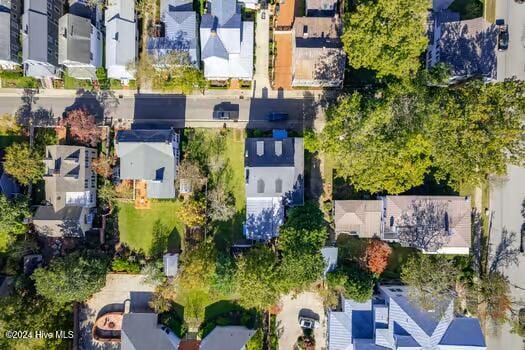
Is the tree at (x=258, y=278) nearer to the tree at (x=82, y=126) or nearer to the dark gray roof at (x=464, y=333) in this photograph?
the dark gray roof at (x=464, y=333)

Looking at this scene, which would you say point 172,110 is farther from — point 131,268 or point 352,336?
point 352,336

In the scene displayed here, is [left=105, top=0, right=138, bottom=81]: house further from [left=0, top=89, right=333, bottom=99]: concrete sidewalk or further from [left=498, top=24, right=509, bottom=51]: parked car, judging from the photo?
[left=498, top=24, right=509, bottom=51]: parked car

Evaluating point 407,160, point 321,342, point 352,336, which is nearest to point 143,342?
point 321,342

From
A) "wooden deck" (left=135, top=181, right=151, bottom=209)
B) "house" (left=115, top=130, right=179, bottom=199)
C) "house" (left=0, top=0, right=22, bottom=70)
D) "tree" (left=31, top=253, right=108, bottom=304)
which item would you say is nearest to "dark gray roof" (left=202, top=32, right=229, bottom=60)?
"house" (left=115, top=130, right=179, bottom=199)

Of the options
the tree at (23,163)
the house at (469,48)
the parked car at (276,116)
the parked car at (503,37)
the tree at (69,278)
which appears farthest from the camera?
the parked car at (503,37)

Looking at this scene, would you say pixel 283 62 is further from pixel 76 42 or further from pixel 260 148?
pixel 76 42

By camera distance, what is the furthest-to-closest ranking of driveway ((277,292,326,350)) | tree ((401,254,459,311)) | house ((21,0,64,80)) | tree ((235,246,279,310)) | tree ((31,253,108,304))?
driveway ((277,292,326,350)) → house ((21,0,64,80)) → tree ((31,253,108,304)) → tree ((401,254,459,311)) → tree ((235,246,279,310))

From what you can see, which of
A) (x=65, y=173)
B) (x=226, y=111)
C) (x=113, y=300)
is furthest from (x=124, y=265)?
(x=226, y=111)

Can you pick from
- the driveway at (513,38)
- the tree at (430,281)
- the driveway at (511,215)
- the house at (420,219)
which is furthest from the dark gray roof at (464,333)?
the driveway at (513,38)
